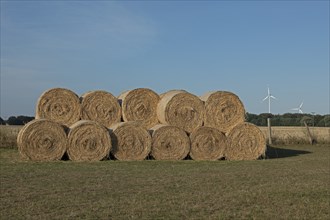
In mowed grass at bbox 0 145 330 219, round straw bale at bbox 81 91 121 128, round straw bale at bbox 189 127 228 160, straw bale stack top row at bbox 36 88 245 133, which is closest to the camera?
mowed grass at bbox 0 145 330 219

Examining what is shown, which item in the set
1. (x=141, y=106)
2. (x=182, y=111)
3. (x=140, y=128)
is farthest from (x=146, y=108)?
(x=140, y=128)

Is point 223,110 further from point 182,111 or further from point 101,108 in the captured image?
point 101,108

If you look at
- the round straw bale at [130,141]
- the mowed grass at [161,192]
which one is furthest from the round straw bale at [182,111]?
the mowed grass at [161,192]

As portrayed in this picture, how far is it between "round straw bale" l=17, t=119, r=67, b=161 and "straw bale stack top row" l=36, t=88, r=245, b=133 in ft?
4.86

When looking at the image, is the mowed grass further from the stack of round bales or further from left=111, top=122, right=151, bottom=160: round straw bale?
left=111, top=122, right=151, bottom=160: round straw bale

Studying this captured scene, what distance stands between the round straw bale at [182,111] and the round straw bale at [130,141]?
114 centimetres

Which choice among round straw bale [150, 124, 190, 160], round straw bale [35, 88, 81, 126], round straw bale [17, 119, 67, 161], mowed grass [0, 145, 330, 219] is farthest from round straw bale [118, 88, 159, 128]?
mowed grass [0, 145, 330, 219]

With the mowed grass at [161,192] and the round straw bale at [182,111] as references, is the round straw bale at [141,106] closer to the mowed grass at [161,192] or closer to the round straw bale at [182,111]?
the round straw bale at [182,111]

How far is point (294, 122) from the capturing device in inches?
1767

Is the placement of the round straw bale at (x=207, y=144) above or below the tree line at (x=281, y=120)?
below

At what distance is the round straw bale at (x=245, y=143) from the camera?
17.9 metres

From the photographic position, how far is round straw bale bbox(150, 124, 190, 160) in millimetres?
17094

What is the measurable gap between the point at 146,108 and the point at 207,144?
8.26 feet

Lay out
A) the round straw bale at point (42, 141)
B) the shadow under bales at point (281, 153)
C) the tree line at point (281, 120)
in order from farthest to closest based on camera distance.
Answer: the tree line at point (281, 120), the shadow under bales at point (281, 153), the round straw bale at point (42, 141)
